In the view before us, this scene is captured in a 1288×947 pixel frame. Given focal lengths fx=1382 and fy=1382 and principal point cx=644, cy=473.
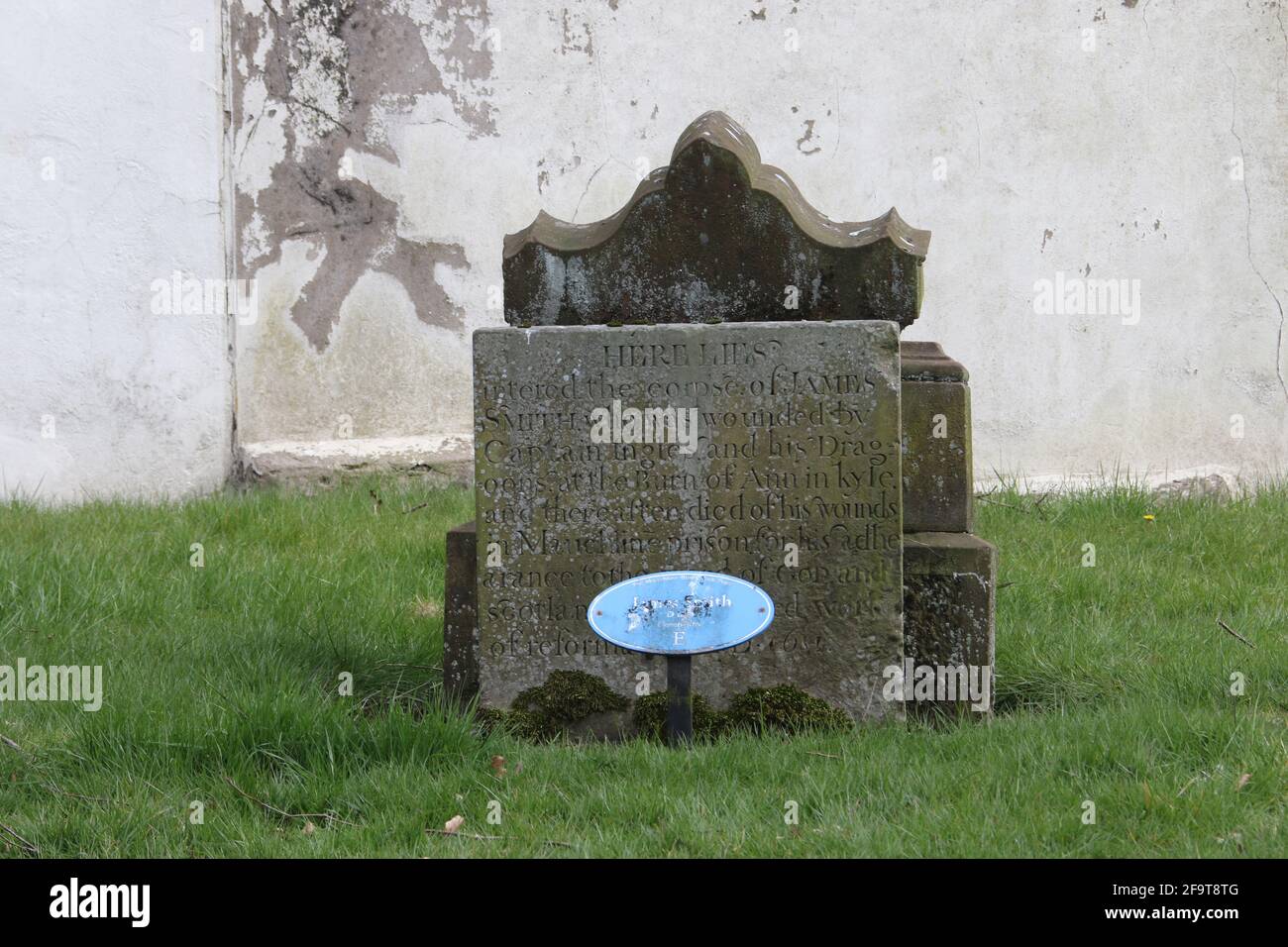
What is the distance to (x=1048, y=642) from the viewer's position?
14.3 ft

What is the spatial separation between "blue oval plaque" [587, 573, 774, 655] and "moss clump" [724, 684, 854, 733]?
44 centimetres

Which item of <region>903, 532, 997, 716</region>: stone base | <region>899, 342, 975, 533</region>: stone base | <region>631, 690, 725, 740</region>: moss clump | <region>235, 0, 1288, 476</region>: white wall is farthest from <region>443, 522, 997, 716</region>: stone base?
<region>235, 0, 1288, 476</region>: white wall

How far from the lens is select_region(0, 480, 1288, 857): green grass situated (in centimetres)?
294

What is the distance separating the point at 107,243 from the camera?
659 cm

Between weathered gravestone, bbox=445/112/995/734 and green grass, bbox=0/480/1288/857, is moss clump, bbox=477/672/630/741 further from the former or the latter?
green grass, bbox=0/480/1288/857

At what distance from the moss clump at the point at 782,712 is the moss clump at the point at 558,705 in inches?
12.4

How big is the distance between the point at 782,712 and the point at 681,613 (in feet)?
1.73

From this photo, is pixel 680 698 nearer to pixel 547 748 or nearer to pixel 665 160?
pixel 547 748

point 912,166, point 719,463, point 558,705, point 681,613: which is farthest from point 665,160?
point 681,613

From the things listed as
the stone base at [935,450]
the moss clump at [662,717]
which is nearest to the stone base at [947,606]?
the stone base at [935,450]

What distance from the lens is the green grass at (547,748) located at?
294 cm

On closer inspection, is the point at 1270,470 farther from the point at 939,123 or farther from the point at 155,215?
the point at 155,215

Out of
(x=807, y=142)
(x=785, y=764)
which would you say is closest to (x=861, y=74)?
(x=807, y=142)

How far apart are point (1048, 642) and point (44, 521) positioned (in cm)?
405
